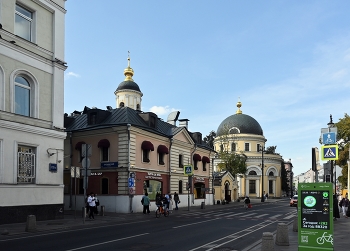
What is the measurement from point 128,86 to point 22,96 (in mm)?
34206

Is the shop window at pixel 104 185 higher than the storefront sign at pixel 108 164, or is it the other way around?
the storefront sign at pixel 108 164

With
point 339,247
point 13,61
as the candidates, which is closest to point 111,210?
point 13,61

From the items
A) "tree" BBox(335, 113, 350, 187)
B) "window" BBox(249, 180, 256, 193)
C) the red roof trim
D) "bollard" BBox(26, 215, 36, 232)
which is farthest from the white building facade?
"window" BBox(249, 180, 256, 193)

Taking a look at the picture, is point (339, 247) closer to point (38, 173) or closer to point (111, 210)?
point (38, 173)

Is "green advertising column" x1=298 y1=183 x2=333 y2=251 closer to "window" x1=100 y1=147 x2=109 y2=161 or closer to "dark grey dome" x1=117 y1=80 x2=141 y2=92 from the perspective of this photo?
"window" x1=100 y1=147 x2=109 y2=161

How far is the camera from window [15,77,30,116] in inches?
865

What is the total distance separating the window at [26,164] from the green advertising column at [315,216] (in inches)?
625

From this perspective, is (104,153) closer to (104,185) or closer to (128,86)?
(104,185)

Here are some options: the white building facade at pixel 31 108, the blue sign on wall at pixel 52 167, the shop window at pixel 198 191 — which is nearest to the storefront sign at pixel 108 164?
the white building facade at pixel 31 108

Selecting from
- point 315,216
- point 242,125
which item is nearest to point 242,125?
point 242,125

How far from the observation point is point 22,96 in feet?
73.2

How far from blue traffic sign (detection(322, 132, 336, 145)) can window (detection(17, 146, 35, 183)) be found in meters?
15.3

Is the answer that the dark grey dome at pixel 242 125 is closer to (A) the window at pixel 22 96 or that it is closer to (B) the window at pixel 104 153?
(B) the window at pixel 104 153

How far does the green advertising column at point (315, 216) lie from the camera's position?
33.7ft
